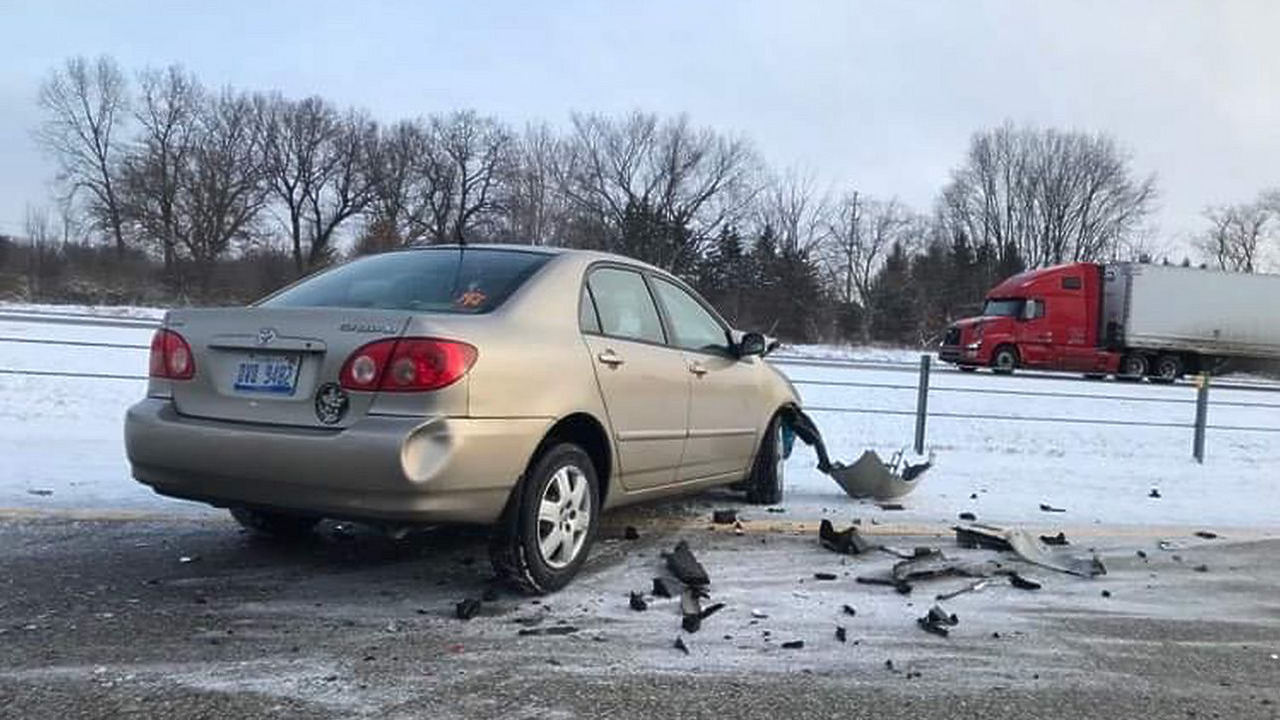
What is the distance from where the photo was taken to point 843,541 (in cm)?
568

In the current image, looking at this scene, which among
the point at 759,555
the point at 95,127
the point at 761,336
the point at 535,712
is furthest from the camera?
the point at 95,127

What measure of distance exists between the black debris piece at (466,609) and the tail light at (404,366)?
3.13 feet

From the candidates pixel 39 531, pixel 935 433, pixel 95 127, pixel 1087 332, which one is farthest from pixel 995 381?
pixel 95 127

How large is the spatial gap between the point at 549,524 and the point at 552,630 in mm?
599

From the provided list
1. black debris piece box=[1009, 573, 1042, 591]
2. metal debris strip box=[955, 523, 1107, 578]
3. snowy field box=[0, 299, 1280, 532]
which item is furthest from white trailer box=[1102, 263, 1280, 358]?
black debris piece box=[1009, 573, 1042, 591]

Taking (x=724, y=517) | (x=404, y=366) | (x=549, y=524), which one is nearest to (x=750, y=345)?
(x=724, y=517)

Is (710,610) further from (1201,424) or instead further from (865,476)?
(1201,424)

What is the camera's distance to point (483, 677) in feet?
11.5

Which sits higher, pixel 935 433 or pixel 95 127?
pixel 95 127

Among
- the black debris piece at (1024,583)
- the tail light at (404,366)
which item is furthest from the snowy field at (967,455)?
the tail light at (404,366)

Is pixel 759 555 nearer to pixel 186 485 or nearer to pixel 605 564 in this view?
pixel 605 564

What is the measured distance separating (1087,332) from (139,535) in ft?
101

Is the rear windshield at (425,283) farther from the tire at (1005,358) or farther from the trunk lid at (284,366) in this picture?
the tire at (1005,358)

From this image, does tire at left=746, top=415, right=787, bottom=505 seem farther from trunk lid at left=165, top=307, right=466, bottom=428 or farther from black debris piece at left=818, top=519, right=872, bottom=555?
trunk lid at left=165, top=307, right=466, bottom=428
